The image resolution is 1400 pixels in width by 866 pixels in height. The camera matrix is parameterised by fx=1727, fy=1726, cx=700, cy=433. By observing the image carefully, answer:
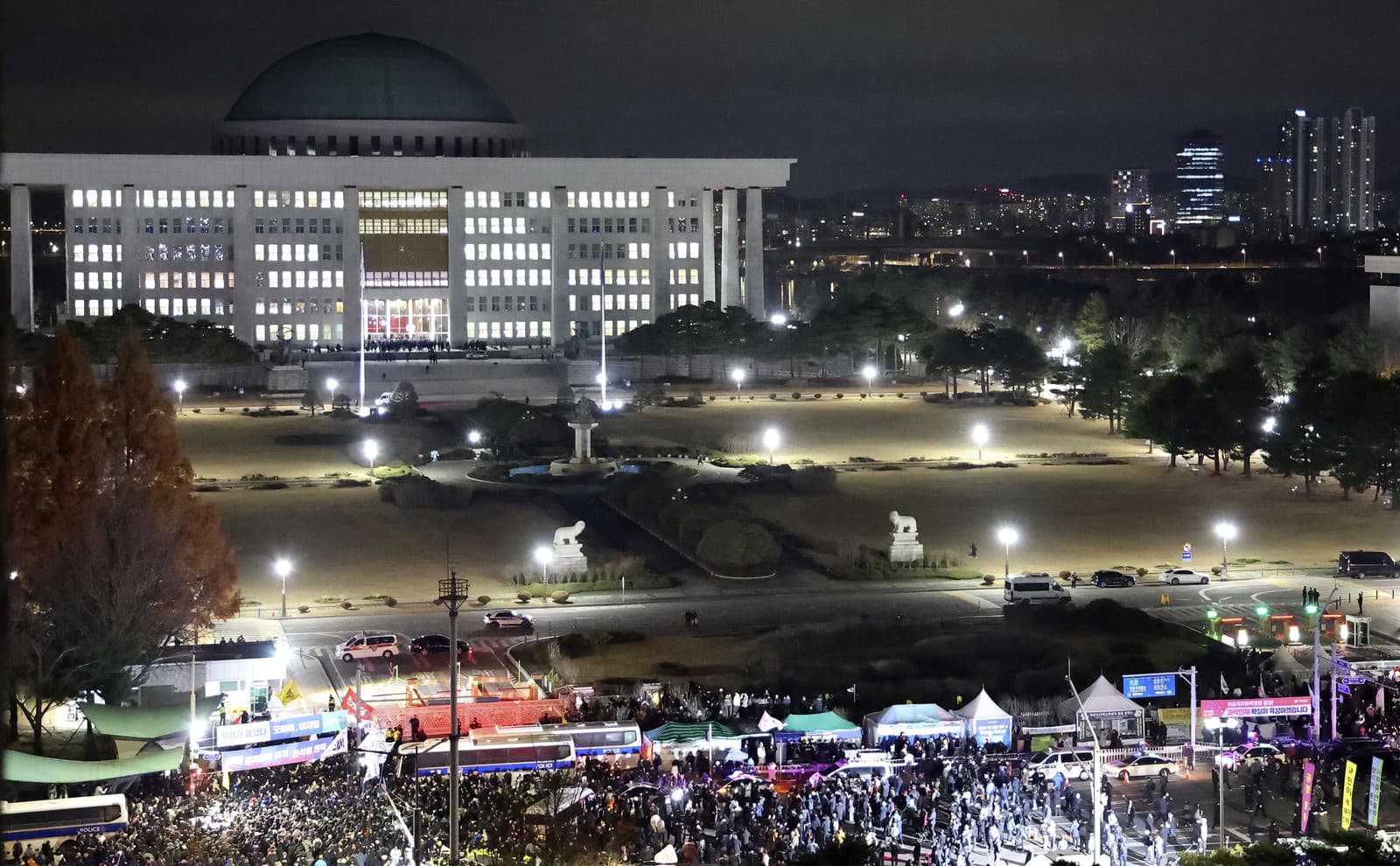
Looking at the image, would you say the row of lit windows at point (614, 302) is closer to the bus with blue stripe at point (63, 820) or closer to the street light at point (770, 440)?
the street light at point (770, 440)

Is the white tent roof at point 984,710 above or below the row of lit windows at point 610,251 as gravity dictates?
below

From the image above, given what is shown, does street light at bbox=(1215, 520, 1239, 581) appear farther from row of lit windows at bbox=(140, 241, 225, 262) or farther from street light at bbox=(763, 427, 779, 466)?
row of lit windows at bbox=(140, 241, 225, 262)

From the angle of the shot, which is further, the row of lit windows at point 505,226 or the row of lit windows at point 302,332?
the row of lit windows at point 505,226

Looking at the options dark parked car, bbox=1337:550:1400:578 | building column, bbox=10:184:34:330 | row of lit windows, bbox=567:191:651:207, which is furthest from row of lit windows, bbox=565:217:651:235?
dark parked car, bbox=1337:550:1400:578

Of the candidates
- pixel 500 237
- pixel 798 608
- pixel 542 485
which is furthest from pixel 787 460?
pixel 500 237

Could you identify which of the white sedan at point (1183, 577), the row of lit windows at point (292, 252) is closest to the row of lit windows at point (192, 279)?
the row of lit windows at point (292, 252)

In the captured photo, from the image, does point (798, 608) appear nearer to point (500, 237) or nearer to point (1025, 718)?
point (1025, 718)
